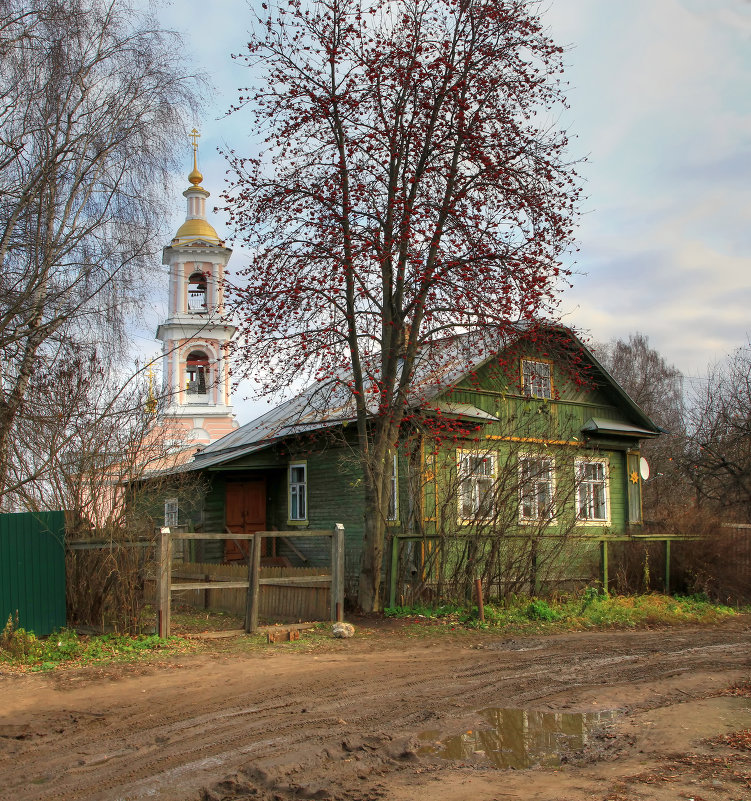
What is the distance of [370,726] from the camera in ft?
23.0

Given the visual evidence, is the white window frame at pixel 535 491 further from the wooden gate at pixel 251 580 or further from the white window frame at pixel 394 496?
the wooden gate at pixel 251 580

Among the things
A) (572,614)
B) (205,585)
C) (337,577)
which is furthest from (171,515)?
(572,614)

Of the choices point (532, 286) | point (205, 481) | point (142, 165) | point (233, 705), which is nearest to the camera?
point (233, 705)

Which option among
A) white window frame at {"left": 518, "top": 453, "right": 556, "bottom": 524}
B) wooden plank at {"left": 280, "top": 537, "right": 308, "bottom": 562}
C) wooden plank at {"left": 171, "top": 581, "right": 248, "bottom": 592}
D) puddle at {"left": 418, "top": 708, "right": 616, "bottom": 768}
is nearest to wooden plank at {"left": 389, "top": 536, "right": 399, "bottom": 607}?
white window frame at {"left": 518, "top": 453, "right": 556, "bottom": 524}

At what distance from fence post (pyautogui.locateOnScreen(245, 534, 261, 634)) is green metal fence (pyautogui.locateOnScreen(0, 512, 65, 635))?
8.35ft

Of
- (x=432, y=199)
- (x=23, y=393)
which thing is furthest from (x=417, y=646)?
(x=432, y=199)

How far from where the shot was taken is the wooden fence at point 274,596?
13.0 metres

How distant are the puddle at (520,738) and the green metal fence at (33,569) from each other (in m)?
6.48

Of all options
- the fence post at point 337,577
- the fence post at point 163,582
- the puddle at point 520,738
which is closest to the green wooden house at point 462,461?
the fence post at point 337,577

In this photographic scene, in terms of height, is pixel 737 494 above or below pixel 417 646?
above

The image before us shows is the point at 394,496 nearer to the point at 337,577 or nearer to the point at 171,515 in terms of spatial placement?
the point at 337,577

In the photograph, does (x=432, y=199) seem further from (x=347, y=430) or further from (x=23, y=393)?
(x=23, y=393)

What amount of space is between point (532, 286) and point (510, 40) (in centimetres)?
452

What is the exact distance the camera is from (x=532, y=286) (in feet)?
44.9
